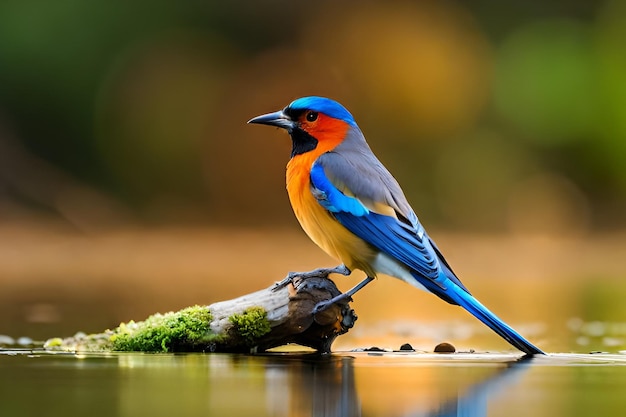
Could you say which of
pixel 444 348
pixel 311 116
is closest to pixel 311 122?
pixel 311 116

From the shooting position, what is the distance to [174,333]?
15.3 feet

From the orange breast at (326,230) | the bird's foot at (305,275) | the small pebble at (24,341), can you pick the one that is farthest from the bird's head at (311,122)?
the small pebble at (24,341)

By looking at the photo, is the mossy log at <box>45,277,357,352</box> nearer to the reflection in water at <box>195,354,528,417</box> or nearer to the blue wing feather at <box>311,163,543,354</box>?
the reflection in water at <box>195,354,528,417</box>

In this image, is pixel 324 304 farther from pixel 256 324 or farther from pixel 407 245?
pixel 407 245

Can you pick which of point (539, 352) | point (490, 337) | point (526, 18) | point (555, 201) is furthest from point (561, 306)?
point (526, 18)

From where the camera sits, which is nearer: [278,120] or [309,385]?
[309,385]

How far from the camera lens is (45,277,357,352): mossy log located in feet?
14.9

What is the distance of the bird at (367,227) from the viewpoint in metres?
4.47

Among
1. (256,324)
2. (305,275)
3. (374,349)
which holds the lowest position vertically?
(374,349)

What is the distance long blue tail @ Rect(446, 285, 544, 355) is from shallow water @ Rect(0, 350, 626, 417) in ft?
0.29

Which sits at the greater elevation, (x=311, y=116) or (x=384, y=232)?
A: (x=311, y=116)

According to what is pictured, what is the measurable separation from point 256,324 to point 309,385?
3.51 ft

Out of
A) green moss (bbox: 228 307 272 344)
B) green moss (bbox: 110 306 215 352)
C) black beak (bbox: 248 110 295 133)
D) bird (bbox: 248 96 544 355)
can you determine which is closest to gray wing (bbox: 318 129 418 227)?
bird (bbox: 248 96 544 355)

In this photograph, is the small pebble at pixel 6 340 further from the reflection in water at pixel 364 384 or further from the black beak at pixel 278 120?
the black beak at pixel 278 120
